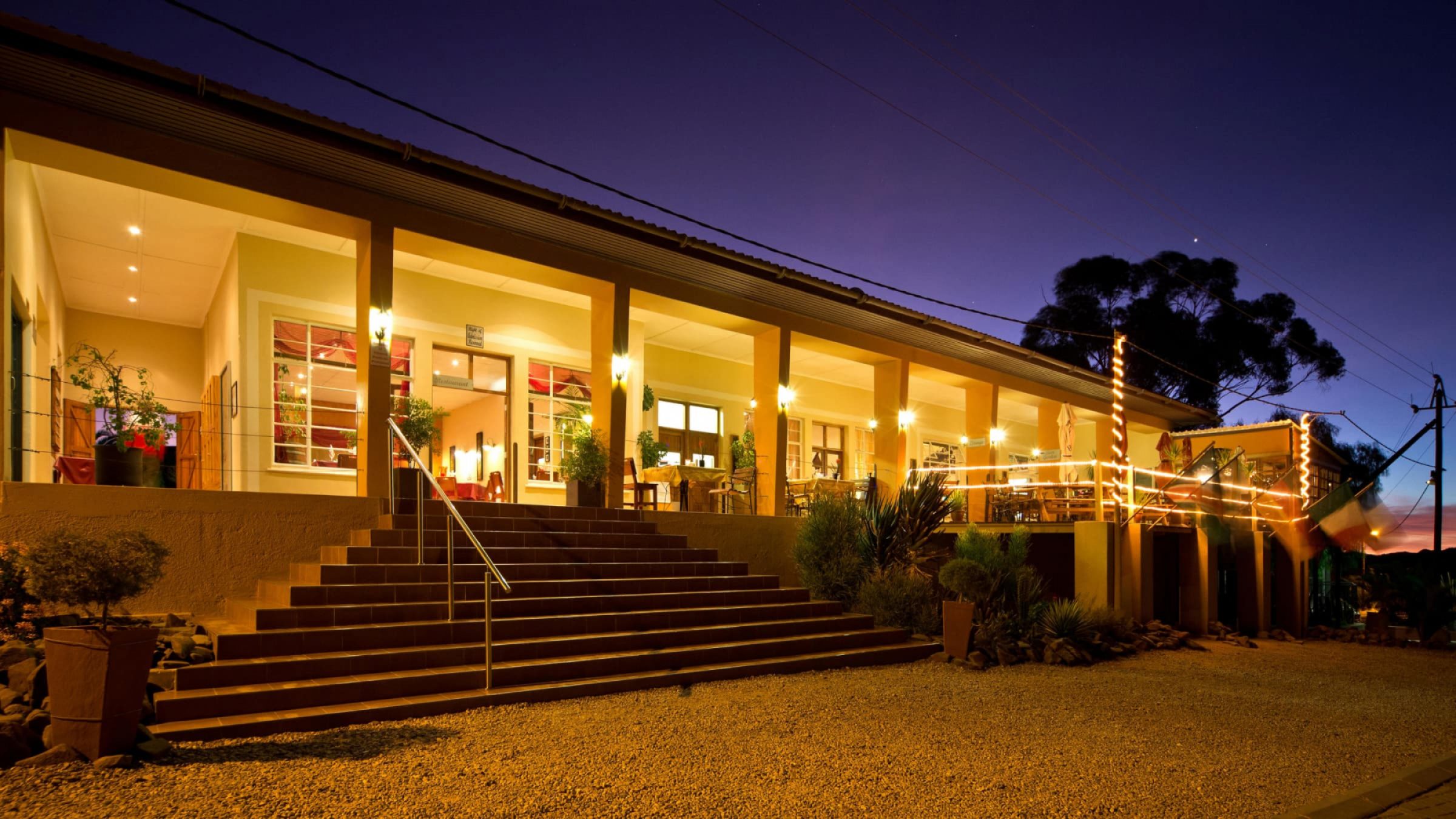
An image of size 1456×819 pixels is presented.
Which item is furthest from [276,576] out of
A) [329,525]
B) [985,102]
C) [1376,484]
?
[1376,484]

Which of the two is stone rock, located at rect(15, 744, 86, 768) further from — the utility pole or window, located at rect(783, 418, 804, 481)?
the utility pole

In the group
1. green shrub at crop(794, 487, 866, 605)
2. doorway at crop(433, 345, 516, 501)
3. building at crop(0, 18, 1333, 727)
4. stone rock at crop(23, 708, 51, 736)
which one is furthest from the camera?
doorway at crop(433, 345, 516, 501)

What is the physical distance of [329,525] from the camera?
866cm

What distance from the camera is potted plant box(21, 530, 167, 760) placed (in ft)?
15.0

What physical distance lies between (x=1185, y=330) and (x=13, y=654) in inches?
1421

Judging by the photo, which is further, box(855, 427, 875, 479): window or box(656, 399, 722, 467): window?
box(855, 427, 875, 479): window

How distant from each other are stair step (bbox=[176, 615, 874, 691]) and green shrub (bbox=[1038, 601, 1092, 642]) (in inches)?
102

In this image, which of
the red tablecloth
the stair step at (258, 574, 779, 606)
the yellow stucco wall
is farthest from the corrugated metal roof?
the stair step at (258, 574, 779, 606)

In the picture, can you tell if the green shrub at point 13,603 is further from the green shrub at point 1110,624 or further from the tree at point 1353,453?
the tree at point 1353,453

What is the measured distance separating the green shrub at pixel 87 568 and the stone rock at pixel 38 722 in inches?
21.3

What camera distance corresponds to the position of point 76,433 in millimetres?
13375

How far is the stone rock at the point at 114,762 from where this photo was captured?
450 cm

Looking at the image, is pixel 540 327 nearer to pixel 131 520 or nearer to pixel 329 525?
pixel 329 525

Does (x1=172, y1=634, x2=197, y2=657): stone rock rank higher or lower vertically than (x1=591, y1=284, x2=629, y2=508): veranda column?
lower
